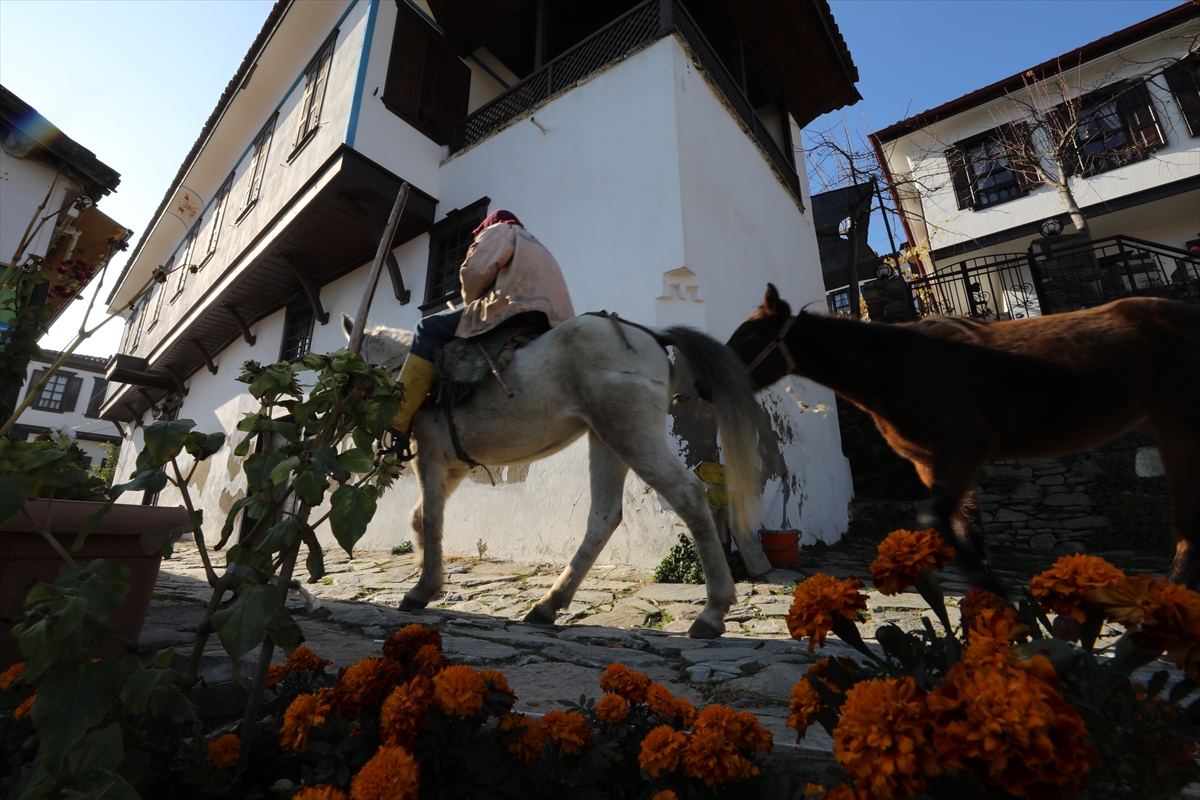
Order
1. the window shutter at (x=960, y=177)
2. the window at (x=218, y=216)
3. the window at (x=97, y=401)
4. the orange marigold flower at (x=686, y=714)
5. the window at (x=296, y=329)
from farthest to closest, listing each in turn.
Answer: the window at (x=97, y=401)
the window shutter at (x=960, y=177)
the window at (x=218, y=216)
the window at (x=296, y=329)
the orange marigold flower at (x=686, y=714)

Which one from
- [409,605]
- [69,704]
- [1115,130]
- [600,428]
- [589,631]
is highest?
[1115,130]

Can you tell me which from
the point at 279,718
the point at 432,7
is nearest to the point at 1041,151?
the point at 432,7

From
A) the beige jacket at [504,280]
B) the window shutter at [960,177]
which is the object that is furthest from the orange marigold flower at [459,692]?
the window shutter at [960,177]

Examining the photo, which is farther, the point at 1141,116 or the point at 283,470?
the point at 1141,116

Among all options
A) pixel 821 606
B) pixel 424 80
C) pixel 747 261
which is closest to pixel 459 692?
pixel 821 606

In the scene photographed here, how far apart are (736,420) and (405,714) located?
2.44 meters

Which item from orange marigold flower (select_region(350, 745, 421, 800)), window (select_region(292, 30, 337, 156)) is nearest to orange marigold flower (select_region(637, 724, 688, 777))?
orange marigold flower (select_region(350, 745, 421, 800))

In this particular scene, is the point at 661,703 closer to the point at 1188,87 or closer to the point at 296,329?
the point at 296,329

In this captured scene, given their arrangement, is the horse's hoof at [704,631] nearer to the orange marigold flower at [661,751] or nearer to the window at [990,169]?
the orange marigold flower at [661,751]

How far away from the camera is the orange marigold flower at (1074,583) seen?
33.1 inches

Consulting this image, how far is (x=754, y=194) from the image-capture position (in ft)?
27.2

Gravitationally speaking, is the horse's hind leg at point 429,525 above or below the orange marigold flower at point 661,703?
above

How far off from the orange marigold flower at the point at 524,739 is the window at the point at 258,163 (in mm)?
12366

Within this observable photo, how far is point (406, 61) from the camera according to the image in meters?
9.03
